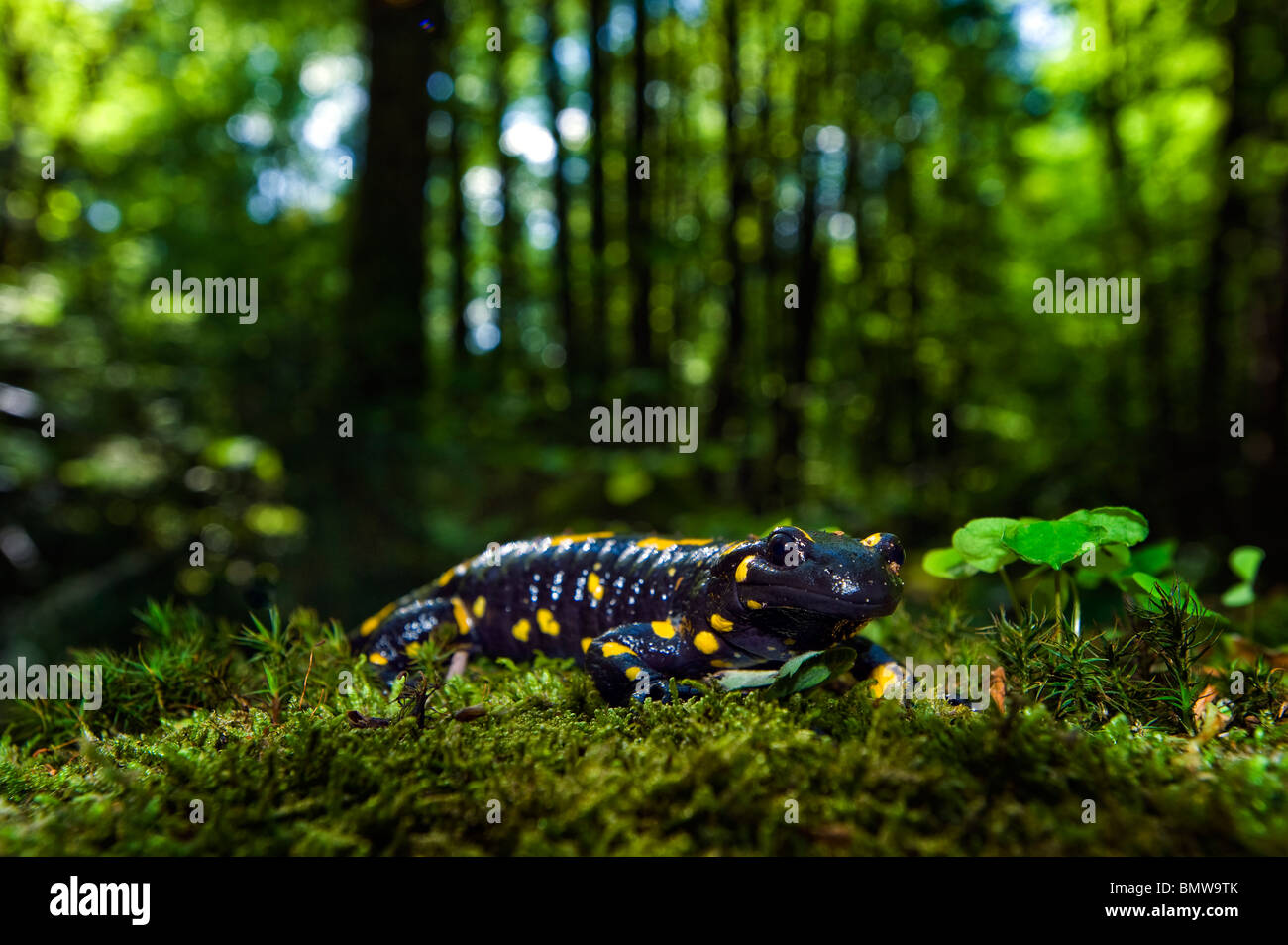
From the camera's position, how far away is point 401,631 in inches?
161

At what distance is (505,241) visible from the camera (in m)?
14.2

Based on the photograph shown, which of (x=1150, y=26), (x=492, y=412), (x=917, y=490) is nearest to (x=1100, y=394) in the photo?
(x=917, y=490)

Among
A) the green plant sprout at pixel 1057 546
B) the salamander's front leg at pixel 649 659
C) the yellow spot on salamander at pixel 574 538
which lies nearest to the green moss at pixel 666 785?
the salamander's front leg at pixel 649 659

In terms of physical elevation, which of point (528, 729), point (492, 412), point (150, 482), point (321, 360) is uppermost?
point (321, 360)

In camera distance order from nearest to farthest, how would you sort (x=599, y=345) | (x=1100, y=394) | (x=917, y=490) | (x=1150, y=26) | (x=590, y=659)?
(x=590, y=659), (x=599, y=345), (x=1150, y=26), (x=917, y=490), (x=1100, y=394)

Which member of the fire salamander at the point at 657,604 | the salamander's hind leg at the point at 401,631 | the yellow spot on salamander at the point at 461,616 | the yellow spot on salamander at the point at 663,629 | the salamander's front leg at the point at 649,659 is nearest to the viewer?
the fire salamander at the point at 657,604

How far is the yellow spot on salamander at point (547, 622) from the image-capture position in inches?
157

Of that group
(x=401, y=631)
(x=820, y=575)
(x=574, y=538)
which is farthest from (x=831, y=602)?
(x=401, y=631)

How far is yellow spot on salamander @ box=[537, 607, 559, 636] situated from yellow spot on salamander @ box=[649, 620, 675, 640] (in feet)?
2.34

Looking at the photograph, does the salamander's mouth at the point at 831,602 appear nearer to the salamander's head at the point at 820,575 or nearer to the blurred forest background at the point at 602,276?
the salamander's head at the point at 820,575

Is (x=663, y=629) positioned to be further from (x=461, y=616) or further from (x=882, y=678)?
(x=461, y=616)

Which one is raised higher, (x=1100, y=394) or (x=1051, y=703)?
(x=1100, y=394)

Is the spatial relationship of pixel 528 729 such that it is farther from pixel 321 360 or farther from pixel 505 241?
pixel 505 241
